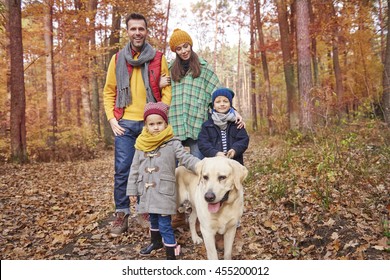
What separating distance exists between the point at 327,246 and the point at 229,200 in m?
1.16

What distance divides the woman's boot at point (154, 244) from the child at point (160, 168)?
226 millimetres

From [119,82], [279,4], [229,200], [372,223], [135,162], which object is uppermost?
[279,4]

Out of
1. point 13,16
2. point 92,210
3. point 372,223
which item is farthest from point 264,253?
point 13,16

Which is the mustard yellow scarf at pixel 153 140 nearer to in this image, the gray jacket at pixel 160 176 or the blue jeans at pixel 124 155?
the gray jacket at pixel 160 176

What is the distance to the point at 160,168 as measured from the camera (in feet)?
10.6

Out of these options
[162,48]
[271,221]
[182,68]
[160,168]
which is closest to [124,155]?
[160,168]

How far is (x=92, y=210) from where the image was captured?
543 cm

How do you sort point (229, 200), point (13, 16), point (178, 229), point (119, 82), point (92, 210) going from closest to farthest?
point (229, 200) → point (119, 82) → point (178, 229) → point (92, 210) → point (13, 16)

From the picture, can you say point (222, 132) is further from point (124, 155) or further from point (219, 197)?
point (124, 155)

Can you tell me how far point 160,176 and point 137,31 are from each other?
→ 1761 mm

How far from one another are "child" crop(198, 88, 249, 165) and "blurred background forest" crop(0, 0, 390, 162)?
348 centimetres

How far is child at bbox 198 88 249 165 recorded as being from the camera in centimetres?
349

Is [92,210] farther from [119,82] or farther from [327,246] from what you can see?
[327,246]
